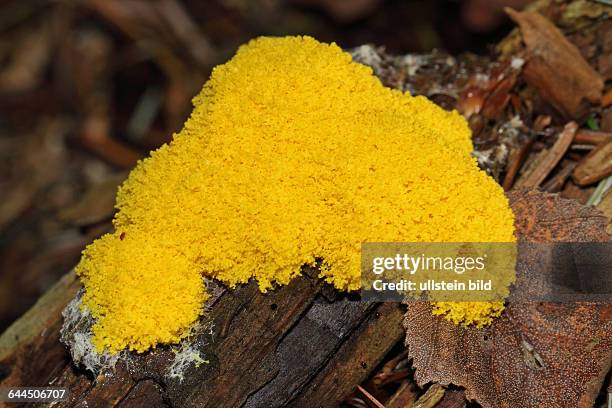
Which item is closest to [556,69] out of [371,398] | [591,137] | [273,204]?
[591,137]

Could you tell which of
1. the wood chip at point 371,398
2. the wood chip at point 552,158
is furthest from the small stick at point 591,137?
the wood chip at point 371,398

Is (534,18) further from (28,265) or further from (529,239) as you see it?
(28,265)

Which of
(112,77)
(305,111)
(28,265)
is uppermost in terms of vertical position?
(112,77)

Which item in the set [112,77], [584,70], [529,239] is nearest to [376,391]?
[529,239]

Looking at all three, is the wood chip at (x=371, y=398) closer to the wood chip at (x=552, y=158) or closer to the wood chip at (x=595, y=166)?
the wood chip at (x=552, y=158)

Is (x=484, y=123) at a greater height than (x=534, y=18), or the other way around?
(x=534, y=18)

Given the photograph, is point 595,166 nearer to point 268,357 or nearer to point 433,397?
point 433,397
